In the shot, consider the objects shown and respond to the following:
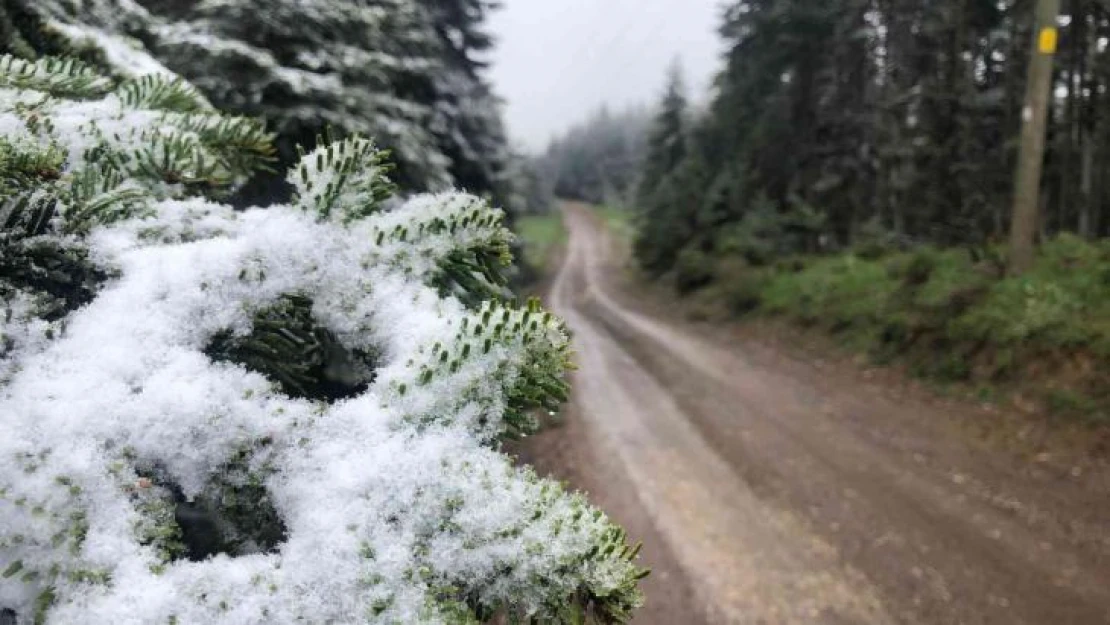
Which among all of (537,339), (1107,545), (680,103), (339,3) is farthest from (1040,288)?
(680,103)

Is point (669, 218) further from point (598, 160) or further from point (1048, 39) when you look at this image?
point (598, 160)

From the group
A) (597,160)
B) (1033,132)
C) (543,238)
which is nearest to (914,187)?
(1033,132)

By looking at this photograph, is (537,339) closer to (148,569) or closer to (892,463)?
(148,569)

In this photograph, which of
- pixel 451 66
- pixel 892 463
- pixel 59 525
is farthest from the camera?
pixel 451 66

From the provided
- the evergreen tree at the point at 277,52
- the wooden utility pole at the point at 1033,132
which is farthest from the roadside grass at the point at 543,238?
the evergreen tree at the point at 277,52

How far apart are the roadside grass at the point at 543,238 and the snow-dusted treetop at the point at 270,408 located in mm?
36419

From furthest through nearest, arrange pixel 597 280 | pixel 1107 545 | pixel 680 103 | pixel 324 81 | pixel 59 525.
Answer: pixel 680 103, pixel 597 280, pixel 1107 545, pixel 324 81, pixel 59 525

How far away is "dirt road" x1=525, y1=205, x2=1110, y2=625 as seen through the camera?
6051 mm

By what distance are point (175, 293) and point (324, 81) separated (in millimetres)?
5556

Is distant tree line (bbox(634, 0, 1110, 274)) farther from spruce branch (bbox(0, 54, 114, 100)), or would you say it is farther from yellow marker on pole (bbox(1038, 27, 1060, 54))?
spruce branch (bbox(0, 54, 114, 100))

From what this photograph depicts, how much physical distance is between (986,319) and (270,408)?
44.2ft

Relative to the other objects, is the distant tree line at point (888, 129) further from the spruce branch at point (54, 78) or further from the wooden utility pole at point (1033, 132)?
the spruce branch at point (54, 78)

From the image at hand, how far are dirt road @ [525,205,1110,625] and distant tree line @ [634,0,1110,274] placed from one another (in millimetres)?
9720

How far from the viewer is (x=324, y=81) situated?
6.03 meters
